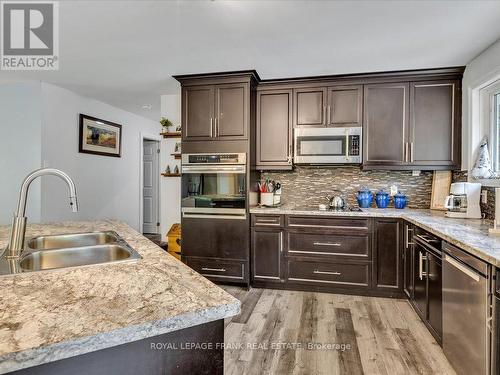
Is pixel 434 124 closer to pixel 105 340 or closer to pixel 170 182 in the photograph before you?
pixel 170 182

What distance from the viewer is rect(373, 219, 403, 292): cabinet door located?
2.93 meters

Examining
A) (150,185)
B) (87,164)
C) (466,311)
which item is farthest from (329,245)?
(150,185)

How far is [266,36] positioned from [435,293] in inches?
91.8

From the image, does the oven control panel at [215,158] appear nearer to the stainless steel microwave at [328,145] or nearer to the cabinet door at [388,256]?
the stainless steel microwave at [328,145]

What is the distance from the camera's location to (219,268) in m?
3.31

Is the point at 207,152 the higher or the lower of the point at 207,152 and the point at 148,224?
the higher

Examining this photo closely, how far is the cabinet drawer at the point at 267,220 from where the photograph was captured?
321cm

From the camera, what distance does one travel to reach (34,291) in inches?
36.0

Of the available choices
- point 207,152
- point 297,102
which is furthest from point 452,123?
point 207,152

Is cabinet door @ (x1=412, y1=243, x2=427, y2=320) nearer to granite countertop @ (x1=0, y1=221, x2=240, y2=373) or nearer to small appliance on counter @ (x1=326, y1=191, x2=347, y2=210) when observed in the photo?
small appliance on counter @ (x1=326, y1=191, x2=347, y2=210)

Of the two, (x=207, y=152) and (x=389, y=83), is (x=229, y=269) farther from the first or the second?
(x=389, y=83)

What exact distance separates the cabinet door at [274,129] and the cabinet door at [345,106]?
18.0 inches

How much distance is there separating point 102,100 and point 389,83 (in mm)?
3956

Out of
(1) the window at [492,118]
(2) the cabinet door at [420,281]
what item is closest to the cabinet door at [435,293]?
(2) the cabinet door at [420,281]
